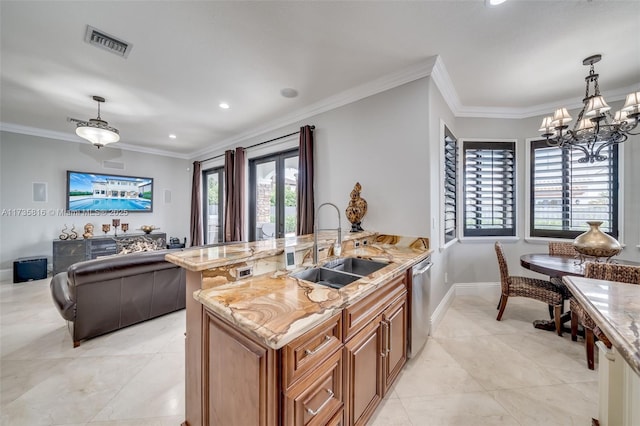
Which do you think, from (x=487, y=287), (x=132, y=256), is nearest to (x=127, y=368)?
(x=132, y=256)

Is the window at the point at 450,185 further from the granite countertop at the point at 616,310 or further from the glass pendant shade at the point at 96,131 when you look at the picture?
the glass pendant shade at the point at 96,131

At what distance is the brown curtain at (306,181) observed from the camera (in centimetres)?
347

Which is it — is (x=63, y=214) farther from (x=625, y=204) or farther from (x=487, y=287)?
(x=625, y=204)

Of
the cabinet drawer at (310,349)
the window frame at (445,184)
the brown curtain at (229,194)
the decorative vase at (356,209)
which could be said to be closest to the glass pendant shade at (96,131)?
the brown curtain at (229,194)

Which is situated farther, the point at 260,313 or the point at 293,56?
the point at 293,56

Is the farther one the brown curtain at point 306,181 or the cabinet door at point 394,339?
Answer: the brown curtain at point 306,181

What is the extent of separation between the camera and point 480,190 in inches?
144

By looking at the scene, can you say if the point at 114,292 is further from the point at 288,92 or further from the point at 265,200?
the point at 288,92

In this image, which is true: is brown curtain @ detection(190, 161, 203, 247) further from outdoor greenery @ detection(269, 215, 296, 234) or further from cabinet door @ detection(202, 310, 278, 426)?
cabinet door @ detection(202, 310, 278, 426)

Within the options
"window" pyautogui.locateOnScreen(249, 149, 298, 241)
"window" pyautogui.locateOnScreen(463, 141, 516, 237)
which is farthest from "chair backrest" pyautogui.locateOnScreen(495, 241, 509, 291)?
"window" pyautogui.locateOnScreen(249, 149, 298, 241)

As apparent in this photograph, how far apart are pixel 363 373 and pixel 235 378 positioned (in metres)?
0.75

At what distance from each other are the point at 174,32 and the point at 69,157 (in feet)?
16.1

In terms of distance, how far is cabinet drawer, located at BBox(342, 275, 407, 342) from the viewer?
126cm

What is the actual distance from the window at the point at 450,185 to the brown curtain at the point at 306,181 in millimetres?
1775
